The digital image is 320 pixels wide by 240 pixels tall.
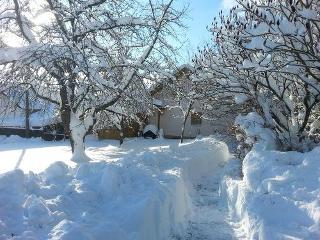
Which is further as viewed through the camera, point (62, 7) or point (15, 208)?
point (62, 7)

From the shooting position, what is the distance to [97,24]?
14055mm

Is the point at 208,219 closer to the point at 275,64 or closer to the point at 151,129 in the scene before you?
the point at 275,64

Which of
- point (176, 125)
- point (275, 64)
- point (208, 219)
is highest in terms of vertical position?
point (275, 64)

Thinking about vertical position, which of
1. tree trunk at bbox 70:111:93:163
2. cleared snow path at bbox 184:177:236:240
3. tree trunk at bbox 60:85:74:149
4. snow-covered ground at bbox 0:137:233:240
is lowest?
cleared snow path at bbox 184:177:236:240

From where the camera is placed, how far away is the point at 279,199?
6.81 meters

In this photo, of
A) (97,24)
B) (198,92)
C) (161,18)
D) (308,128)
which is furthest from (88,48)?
(308,128)

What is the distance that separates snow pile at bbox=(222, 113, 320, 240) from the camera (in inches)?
235

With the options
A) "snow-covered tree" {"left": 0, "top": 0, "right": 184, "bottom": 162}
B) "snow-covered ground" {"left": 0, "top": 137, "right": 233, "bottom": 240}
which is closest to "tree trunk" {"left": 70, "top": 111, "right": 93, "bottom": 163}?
"snow-covered tree" {"left": 0, "top": 0, "right": 184, "bottom": 162}

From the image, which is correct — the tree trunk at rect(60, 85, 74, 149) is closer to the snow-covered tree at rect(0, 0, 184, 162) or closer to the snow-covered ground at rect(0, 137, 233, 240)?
the snow-covered tree at rect(0, 0, 184, 162)

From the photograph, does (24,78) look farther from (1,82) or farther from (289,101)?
(289,101)

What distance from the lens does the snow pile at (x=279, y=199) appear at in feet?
19.6

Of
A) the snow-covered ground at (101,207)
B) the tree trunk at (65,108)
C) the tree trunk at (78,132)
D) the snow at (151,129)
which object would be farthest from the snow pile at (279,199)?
the snow at (151,129)

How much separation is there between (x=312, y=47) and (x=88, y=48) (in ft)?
22.3

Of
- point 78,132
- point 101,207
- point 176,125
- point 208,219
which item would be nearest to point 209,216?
point 208,219
